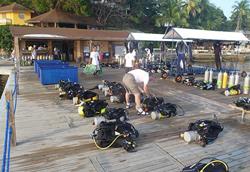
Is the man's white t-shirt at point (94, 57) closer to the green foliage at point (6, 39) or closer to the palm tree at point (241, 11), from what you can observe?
the green foliage at point (6, 39)

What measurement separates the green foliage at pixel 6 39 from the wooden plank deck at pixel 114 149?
25807 mm

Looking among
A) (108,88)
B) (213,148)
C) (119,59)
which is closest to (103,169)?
(213,148)

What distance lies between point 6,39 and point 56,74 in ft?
71.8

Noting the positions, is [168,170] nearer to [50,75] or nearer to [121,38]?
[50,75]

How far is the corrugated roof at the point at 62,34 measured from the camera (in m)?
25.0

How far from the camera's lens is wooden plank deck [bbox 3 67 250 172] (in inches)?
226

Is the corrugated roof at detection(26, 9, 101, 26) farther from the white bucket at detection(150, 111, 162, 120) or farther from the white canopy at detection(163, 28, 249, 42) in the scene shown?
the white bucket at detection(150, 111, 162, 120)

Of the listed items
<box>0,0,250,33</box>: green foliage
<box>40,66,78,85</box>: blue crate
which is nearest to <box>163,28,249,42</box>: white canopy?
<box>40,66,78,85</box>: blue crate

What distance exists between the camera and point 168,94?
13008mm

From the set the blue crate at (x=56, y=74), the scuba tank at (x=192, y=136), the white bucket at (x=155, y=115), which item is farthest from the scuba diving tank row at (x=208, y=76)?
the scuba tank at (x=192, y=136)

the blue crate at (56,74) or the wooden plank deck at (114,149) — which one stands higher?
the blue crate at (56,74)

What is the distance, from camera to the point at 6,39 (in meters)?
33.9

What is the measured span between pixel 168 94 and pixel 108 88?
2.93 m

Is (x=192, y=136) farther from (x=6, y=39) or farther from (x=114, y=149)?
(x=6, y=39)
